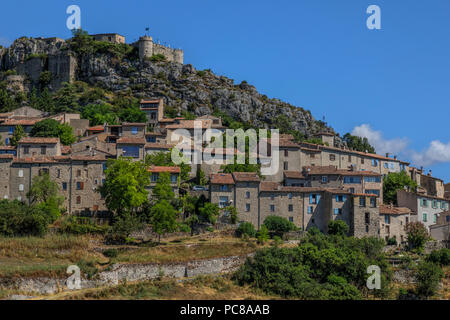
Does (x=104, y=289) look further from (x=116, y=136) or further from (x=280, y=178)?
(x=116, y=136)

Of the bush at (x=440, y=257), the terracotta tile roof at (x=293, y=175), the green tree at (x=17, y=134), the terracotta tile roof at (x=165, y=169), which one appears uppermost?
the green tree at (x=17, y=134)

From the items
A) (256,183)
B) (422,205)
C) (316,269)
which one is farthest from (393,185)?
(316,269)

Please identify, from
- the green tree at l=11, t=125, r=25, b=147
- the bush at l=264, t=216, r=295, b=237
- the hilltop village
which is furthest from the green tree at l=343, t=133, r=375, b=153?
the green tree at l=11, t=125, r=25, b=147

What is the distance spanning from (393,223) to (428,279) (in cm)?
1258

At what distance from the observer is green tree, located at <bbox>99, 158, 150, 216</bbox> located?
57969mm

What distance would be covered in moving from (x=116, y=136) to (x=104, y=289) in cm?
3919

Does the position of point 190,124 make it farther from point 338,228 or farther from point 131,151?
point 338,228

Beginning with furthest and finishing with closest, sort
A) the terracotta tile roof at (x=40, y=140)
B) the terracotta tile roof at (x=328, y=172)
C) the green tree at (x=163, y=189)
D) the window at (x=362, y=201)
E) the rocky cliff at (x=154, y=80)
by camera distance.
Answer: the rocky cliff at (x=154, y=80), the terracotta tile roof at (x=40, y=140), the terracotta tile roof at (x=328, y=172), the window at (x=362, y=201), the green tree at (x=163, y=189)

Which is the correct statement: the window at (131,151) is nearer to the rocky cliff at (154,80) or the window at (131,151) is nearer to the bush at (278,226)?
the bush at (278,226)

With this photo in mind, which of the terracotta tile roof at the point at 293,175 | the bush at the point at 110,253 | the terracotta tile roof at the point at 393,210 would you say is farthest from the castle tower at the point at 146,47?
the bush at the point at 110,253

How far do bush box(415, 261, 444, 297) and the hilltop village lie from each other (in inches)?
374

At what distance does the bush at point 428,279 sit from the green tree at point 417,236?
25.9 feet

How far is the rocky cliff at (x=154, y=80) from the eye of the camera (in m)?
113

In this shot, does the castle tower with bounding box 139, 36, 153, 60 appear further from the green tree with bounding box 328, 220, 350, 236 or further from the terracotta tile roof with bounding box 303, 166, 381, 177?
the green tree with bounding box 328, 220, 350, 236
